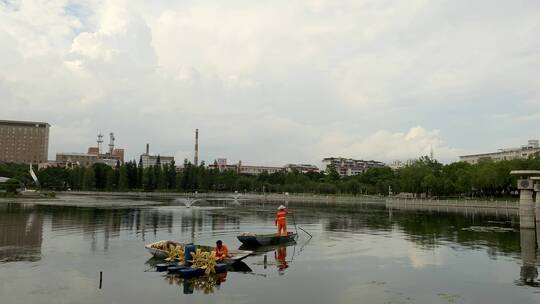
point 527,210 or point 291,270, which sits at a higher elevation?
point 527,210

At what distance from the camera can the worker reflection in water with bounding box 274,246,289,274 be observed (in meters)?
22.0

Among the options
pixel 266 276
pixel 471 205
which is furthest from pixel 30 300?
pixel 471 205

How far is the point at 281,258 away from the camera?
24625mm

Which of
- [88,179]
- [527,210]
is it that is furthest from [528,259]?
[88,179]

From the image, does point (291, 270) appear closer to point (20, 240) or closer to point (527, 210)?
point (20, 240)

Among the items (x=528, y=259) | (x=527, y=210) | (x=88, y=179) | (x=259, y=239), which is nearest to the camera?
(x=528, y=259)

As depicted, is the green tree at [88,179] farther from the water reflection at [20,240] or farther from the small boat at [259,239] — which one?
the small boat at [259,239]

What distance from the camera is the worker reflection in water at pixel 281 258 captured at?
21981 millimetres

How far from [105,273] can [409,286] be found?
41.6 ft

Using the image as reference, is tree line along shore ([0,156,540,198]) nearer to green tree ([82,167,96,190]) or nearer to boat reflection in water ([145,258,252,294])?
green tree ([82,167,96,190])

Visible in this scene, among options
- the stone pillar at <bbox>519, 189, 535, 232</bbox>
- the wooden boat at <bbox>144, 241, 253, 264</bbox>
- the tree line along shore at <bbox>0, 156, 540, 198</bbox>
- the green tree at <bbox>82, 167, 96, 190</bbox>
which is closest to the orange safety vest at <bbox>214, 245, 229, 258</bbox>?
the wooden boat at <bbox>144, 241, 253, 264</bbox>

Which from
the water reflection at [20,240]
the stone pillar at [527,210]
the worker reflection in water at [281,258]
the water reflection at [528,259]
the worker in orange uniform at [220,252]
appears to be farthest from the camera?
the stone pillar at [527,210]

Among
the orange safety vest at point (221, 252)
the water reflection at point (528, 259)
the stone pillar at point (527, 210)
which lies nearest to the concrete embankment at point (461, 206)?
the stone pillar at point (527, 210)

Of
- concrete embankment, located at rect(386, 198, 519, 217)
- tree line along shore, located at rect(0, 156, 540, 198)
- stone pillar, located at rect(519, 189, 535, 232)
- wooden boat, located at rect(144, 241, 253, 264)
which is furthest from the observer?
tree line along shore, located at rect(0, 156, 540, 198)
